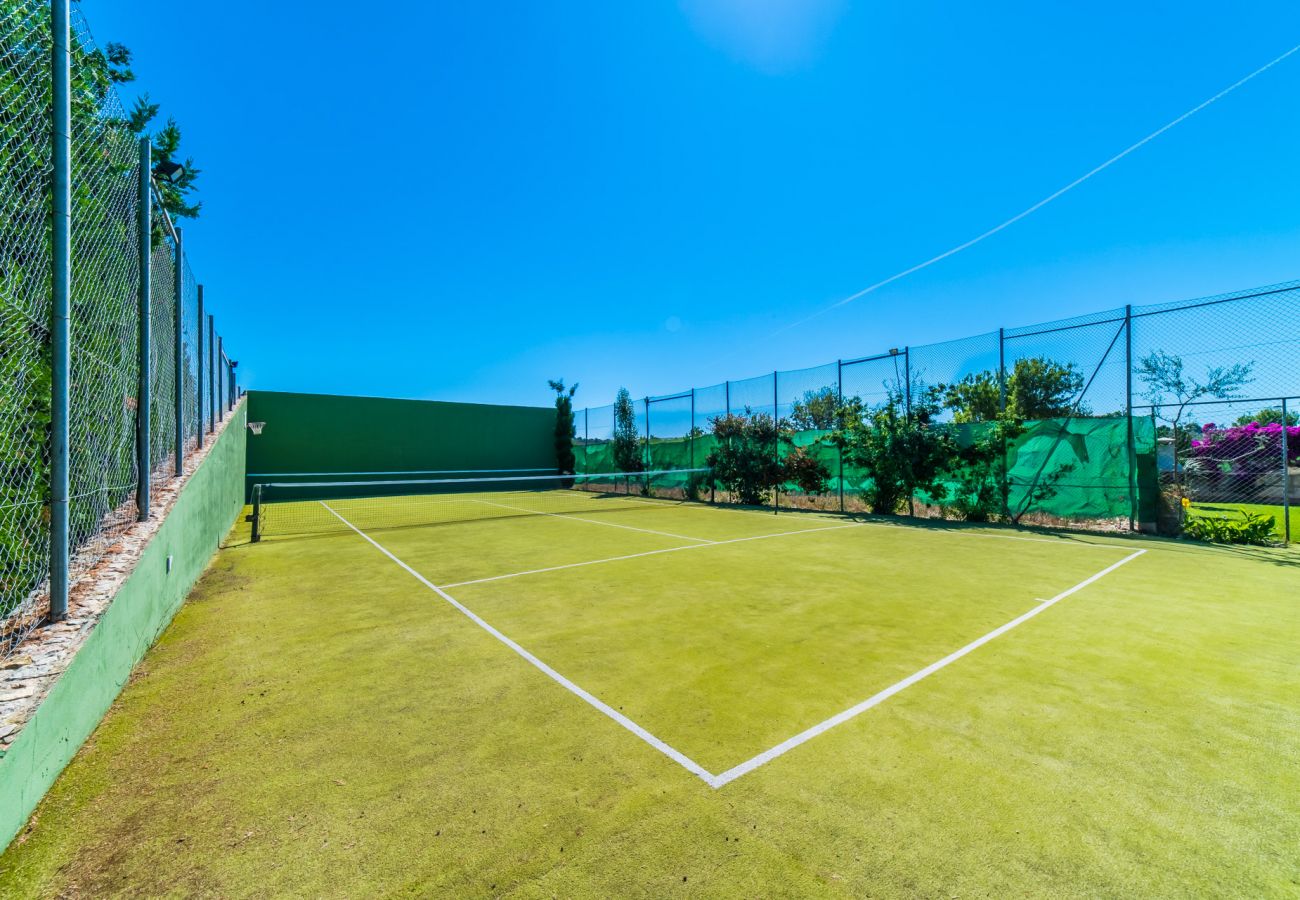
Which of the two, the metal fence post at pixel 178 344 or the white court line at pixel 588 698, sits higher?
the metal fence post at pixel 178 344

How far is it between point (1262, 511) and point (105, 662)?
1796 centimetres

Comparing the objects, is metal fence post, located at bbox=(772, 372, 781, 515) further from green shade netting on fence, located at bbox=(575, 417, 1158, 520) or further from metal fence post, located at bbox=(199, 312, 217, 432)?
metal fence post, located at bbox=(199, 312, 217, 432)

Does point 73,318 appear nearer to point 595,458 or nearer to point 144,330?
point 144,330

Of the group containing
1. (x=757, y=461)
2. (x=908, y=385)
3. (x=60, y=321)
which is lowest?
(x=757, y=461)

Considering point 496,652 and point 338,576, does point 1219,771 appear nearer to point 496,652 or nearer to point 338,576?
point 496,652

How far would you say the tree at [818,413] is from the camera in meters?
14.4

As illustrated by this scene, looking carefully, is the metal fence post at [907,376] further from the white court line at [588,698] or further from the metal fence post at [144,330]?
the metal fence post at [144,330]

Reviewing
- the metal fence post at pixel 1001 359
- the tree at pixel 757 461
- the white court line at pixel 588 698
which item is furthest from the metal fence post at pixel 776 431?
the white court line at pixel 588 698

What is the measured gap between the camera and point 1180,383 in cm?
934

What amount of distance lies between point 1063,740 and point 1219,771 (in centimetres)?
57

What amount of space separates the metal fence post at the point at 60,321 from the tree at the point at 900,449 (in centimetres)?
1309

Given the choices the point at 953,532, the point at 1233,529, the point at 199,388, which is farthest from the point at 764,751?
the point at 1233,529

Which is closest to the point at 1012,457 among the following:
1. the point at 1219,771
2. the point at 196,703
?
the point at 1219,771

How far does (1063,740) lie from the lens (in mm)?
2633
